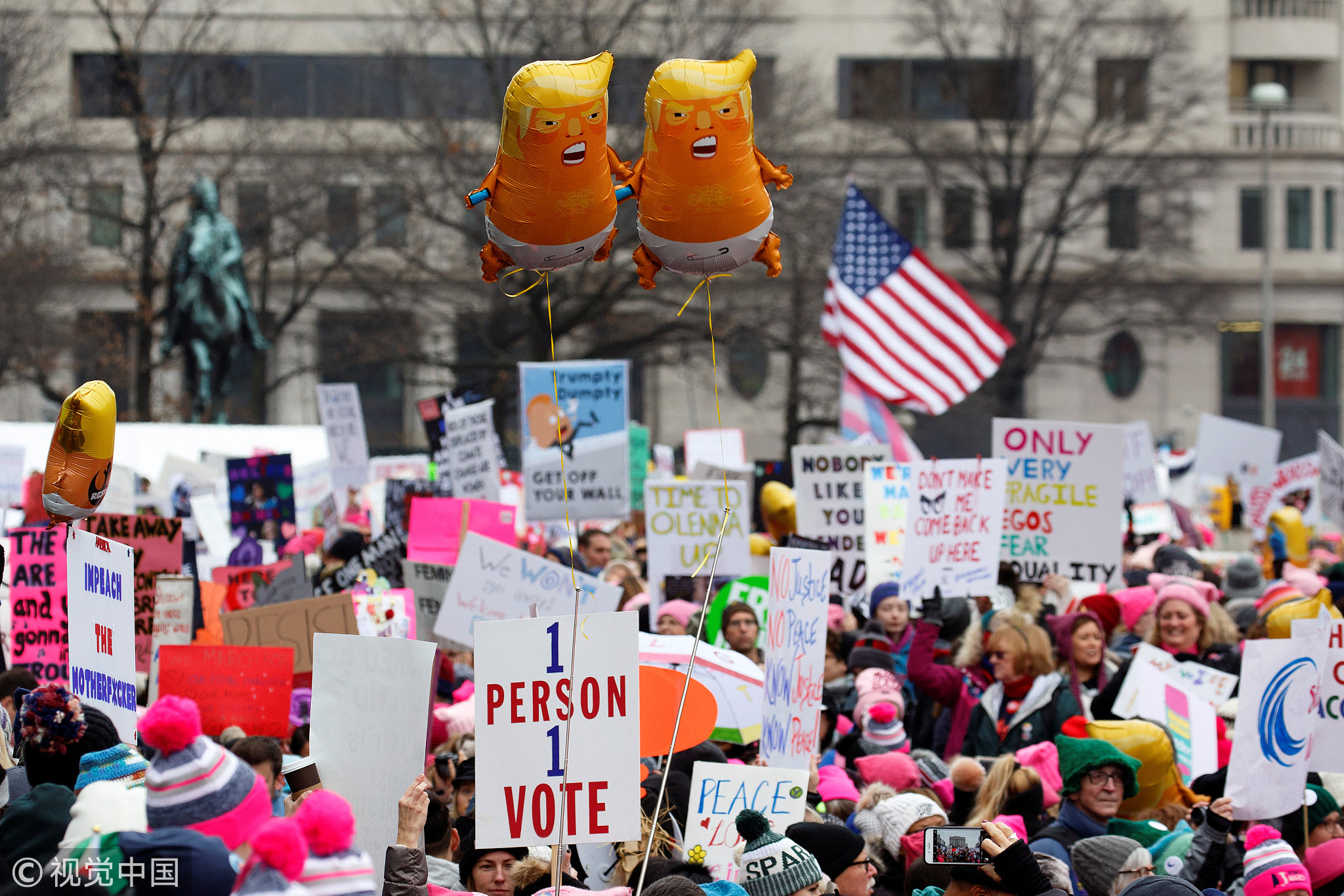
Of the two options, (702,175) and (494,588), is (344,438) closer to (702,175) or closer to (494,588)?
(494,588)

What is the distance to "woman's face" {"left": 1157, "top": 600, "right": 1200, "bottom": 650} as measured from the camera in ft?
23.8

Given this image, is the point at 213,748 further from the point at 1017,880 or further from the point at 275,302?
the point at 275,302

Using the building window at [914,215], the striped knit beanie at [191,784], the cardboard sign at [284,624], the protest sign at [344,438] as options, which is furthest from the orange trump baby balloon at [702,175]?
the building window at [914,215]

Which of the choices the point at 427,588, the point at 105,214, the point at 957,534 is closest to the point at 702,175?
the point at 957,534

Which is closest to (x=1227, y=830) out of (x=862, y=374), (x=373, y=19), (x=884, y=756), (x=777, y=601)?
(x=884, y=756)

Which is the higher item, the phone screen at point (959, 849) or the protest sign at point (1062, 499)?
the protest sign at point (1062, 499)

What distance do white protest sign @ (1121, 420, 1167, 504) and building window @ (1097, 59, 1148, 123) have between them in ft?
67.7

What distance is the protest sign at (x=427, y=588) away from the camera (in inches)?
341

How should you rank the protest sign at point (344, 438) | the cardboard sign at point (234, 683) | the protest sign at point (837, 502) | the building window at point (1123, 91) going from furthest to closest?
the building window at point (1123, 91)
the protest sign at point (344, 438)
the protest sign at point (837, 502)
the cardboard sign at point (234, 683)

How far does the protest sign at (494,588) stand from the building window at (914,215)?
32430 mm

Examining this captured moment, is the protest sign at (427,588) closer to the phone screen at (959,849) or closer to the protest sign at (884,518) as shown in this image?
the protest sign at (884,518)

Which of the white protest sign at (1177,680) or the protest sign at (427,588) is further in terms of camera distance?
the protest sign at (427,588)

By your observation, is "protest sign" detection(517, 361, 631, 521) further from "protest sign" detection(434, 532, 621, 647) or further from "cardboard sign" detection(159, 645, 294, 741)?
"cardboard sign" detection(159, 645, 294, 741)

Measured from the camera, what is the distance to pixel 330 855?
8.89 feet
